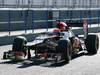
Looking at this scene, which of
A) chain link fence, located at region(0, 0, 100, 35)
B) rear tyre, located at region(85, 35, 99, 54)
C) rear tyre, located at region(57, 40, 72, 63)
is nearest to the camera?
rear tyre, located at region(57, 40, 72, 63)

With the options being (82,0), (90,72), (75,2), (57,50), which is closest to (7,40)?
(57,50)

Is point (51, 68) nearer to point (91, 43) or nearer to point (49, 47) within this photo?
point (49, 47)

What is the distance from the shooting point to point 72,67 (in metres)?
10.8

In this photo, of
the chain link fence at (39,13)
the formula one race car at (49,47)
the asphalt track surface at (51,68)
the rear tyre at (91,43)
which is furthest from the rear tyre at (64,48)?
the chain link fence at (39,13)

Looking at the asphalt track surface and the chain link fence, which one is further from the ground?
the chain link fence

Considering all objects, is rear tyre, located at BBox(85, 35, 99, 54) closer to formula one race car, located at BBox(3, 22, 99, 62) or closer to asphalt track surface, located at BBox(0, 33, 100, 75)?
formula one race car, located at BBox(3, 22, 99, 62)

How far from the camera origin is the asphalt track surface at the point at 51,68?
32.0 feet

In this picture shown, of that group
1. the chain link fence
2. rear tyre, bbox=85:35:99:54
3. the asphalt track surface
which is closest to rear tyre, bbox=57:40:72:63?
the asphalt track surface

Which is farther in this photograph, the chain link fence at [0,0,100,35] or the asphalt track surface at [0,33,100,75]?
the chain link fence at [0,0,100,35]

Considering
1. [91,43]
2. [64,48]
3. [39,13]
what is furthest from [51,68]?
[39,13]

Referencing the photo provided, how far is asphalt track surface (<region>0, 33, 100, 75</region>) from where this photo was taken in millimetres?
9748

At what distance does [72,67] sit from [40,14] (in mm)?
16802

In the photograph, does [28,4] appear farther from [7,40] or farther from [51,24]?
[7,40]

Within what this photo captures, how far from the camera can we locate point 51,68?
10430mm
